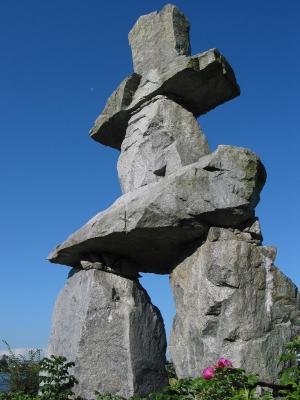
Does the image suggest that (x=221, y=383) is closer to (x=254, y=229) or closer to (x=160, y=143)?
(x=254, y=229)

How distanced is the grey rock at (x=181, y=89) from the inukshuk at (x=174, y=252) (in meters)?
0.02

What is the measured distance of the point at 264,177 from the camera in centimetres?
630

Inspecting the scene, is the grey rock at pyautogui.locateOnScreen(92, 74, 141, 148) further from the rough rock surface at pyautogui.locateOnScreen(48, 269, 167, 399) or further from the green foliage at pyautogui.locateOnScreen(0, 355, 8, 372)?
the green foliage at pyautogui.locateOnScreen(0, 355, 8, 372)

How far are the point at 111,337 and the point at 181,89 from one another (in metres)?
3.77

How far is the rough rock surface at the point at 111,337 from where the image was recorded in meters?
6.12

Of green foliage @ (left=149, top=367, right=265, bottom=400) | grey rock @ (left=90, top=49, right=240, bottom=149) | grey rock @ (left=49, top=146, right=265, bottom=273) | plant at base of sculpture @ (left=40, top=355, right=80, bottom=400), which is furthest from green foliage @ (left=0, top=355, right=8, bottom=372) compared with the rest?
green foliage @ (left=149, top=367, right=265, bottom=400)

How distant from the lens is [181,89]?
7320 mm

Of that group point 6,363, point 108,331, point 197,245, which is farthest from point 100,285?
point 6,363

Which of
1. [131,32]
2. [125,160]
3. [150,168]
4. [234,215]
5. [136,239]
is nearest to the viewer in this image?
[234,215]

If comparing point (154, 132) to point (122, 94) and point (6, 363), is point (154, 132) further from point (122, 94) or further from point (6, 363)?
point (6, 363)

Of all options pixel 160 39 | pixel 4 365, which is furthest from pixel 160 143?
pixel 4 365

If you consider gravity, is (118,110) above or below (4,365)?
above

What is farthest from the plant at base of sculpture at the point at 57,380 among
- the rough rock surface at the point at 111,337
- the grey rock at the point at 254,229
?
the grey rock at the point at 254,229

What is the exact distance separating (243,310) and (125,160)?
3.20 meters
